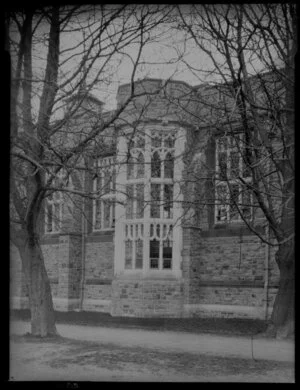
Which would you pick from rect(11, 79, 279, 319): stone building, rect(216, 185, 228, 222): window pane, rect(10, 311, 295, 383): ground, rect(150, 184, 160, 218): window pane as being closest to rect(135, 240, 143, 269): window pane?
rect(11, 79, 279, 319): stone building

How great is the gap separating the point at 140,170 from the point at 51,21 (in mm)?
5693

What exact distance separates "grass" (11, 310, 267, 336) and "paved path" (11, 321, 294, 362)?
1.90 feet

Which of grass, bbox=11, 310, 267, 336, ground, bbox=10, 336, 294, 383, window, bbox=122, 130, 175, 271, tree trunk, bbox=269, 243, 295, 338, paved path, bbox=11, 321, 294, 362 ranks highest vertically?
window, bbox=122, 130, 175, 271

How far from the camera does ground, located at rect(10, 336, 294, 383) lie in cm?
640

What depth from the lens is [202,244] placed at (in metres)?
13.7

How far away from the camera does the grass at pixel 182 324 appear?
11.0 m

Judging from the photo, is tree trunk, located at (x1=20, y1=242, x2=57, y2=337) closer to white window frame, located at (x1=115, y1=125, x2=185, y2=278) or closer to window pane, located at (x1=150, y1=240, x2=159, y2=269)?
white window frame, located at (x1=115, y1=125, x2=185, y2=278)

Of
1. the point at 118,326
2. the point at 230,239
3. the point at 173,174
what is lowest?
the point at 118,326

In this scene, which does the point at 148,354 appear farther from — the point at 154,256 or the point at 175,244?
the point at 175,244

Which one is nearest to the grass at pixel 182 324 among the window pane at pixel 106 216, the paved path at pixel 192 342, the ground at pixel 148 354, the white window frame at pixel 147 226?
the ground at pixel 148 354
